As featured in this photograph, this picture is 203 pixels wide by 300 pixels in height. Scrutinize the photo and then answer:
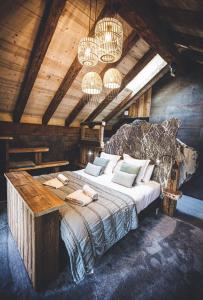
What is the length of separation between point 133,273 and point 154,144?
7.01ft

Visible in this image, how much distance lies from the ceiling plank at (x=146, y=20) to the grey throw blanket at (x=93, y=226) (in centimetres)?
224

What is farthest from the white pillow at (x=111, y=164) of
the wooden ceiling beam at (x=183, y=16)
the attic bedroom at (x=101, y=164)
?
the wooden ceiling beam at (x=183, y=16)

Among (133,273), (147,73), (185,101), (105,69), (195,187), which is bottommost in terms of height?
(133,273)

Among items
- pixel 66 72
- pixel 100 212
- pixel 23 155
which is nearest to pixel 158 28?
pixel 66 72

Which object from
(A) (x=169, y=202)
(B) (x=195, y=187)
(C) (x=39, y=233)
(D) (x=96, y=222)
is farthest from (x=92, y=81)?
(B) (x=195, y=187)

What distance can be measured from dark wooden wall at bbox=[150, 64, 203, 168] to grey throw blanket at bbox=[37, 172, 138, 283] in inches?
108

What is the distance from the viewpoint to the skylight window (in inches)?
154

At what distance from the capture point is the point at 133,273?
5.28ft

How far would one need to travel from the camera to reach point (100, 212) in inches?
66.7

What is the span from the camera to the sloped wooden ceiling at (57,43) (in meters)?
1.89

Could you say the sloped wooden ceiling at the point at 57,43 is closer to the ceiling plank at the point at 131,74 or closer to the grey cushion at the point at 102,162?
the ceiling plank at the point at 131,74

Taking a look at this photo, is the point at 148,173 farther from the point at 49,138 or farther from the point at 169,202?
the point at 49,138

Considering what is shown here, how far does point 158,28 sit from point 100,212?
2.50m

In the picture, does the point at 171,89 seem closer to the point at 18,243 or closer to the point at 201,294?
the point at 201,294
